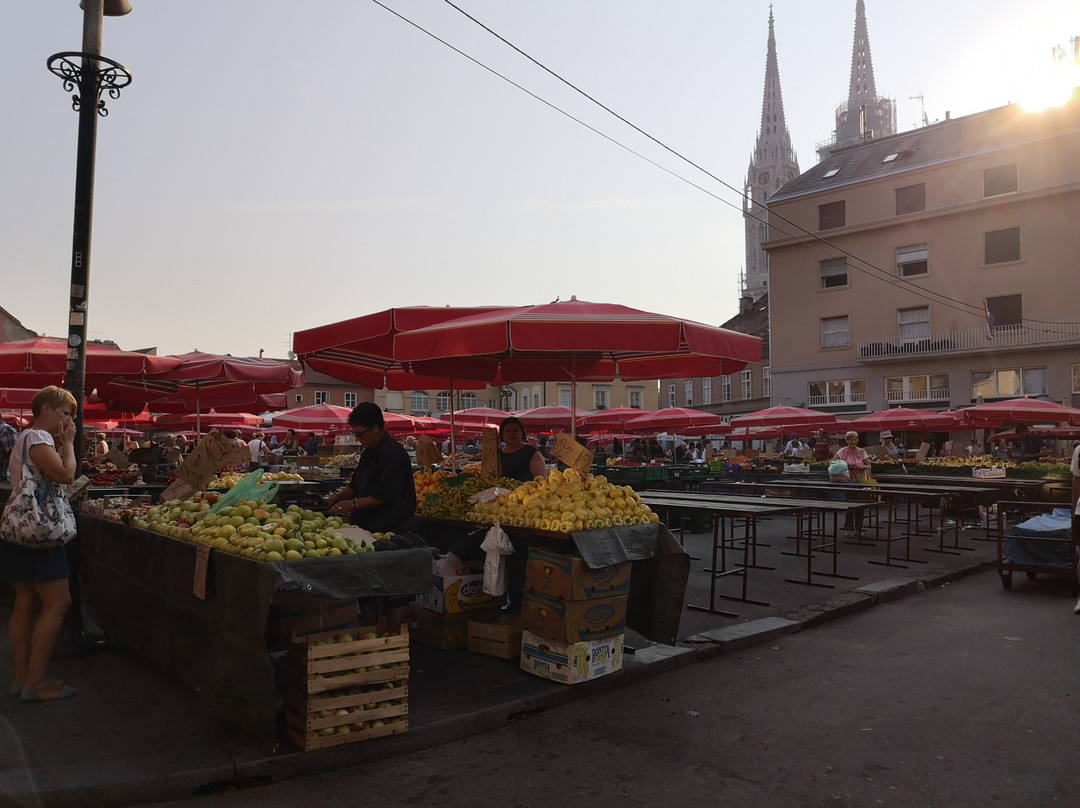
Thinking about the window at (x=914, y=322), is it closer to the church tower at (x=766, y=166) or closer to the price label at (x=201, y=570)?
the price label at (x=201, y=570)

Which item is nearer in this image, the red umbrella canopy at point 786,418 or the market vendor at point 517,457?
the market vendor at point 517,457

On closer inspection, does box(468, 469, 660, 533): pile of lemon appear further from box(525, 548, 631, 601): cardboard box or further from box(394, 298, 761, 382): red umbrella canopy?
box(394, 298, 761, 382): red umbrella canopy

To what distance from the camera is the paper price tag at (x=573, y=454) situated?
6008mm

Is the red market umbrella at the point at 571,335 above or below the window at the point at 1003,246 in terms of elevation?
below

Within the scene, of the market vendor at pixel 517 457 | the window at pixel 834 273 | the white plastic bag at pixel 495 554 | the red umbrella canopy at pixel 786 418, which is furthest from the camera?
the window at pixel 834 273

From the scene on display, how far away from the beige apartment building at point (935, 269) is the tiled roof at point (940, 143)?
0.31 ft

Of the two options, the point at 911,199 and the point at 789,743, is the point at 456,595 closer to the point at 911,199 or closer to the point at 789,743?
the point at 789,743

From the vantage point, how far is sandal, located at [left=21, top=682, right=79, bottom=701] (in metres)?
4.63

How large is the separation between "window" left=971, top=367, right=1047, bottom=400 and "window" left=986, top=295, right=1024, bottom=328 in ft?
7.63

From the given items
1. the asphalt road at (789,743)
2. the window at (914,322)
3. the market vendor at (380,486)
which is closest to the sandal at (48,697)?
the asphalt road at (789,743)

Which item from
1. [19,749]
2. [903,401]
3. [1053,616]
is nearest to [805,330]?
[903,401]

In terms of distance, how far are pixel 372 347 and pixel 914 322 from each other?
36927 mm

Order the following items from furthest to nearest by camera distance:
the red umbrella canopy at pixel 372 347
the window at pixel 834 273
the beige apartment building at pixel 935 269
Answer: the window at pixel 834 273 → the beige apartment building at pixel 935 269 → the red umbrella canopy at pixel 372 347

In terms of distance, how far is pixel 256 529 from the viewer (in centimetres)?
448
